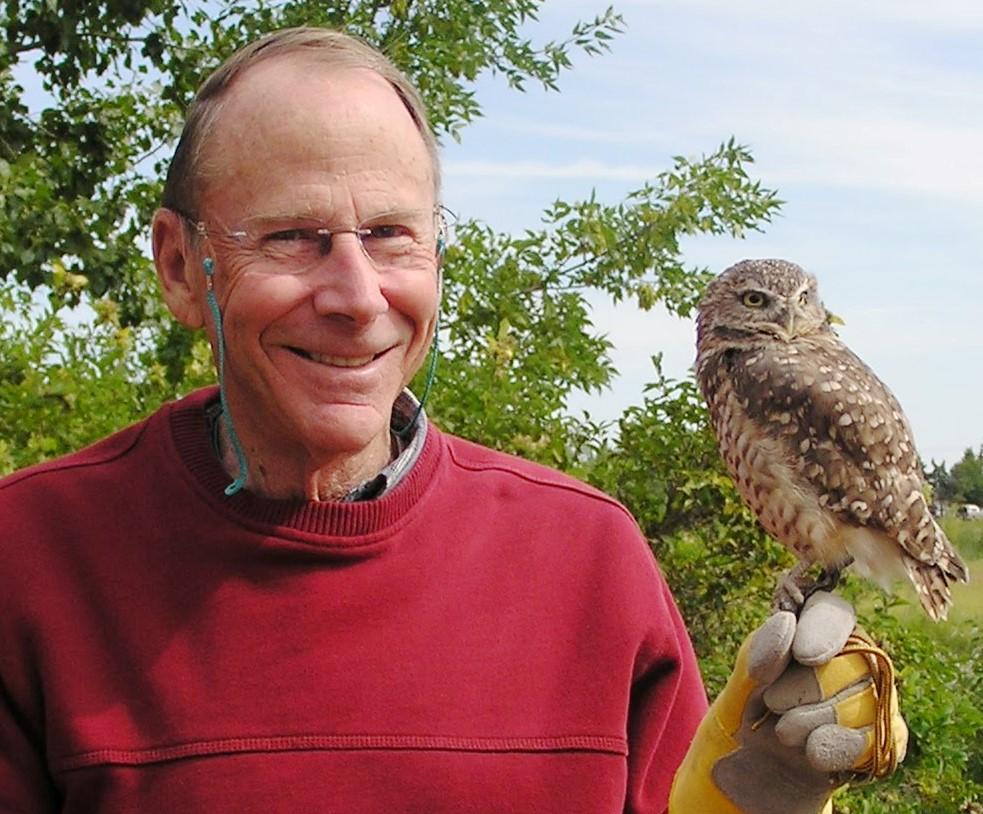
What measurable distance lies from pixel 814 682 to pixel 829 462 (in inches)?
25.0

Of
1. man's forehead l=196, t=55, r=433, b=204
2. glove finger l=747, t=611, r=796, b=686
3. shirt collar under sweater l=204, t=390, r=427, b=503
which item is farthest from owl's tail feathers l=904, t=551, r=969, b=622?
man's forehead l=196, t=55, r=433, b=204

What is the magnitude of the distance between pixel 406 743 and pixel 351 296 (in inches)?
26.3

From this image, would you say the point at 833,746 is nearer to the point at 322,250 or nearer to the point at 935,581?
the point at 935,581

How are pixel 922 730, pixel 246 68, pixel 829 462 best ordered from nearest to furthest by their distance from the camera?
1. pixel 246 68
2. pixel 829 462
3. pixel 922 730

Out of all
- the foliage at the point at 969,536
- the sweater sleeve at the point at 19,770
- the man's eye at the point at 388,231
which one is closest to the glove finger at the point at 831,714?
the man's eye at the point at 388,231

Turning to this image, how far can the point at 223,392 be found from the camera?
2.23 m

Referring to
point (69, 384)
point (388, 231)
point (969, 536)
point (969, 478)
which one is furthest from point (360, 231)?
point (969, 536)

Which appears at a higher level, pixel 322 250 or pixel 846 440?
pixel 322 250

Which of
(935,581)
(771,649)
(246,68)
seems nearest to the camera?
(771,649)

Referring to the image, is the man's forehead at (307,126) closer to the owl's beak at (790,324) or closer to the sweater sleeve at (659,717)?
the sweater sleeve at (659,717)

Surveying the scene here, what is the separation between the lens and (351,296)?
2.04 meters

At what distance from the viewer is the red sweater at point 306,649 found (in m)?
2.05

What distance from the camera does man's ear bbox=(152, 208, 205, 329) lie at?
7.26 ft

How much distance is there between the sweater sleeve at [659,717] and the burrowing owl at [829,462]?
38 cm
